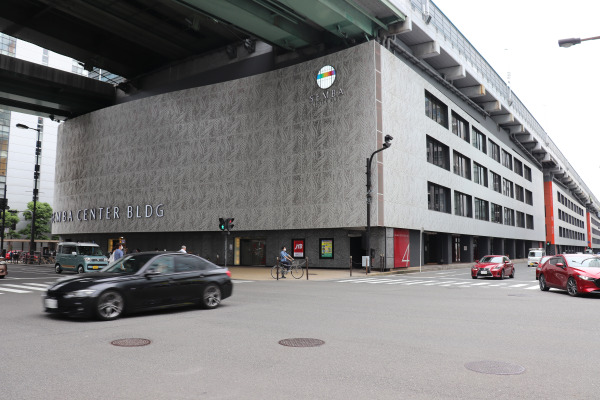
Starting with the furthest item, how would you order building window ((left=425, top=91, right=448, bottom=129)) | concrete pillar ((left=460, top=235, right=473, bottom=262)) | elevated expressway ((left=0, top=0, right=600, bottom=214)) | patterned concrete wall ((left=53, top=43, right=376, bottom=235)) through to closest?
1. concrete pillar ((left=460, top=235, right=473, bottom=262))
2. building window ((left=425, top=91, right=448, bottom=129))
3. patterned concrete wall ((left=53, top=43, right=376, bottom=235))
4. elevated expressway ((left=0, top=0, right=600, bottom=214))

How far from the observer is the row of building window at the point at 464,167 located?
4366 centimetres

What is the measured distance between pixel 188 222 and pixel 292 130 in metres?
14.1

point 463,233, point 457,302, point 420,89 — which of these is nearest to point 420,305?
point 457,302

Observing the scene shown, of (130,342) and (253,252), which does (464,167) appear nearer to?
(253,252)

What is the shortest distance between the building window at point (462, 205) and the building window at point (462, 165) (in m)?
2.14

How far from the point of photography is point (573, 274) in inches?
633

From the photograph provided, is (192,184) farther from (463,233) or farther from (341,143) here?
(463,233)

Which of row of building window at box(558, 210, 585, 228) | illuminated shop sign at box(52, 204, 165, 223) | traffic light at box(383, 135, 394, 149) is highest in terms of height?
row of building window at box(558, 210, 585, 228)

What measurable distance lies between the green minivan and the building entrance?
1432 centimetres

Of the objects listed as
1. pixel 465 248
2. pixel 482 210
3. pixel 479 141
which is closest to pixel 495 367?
pixel 465 248

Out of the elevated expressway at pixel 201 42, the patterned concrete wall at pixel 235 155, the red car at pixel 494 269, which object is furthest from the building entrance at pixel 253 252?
the red car at pixel 494 269

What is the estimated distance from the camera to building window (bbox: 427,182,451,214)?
4225 cm

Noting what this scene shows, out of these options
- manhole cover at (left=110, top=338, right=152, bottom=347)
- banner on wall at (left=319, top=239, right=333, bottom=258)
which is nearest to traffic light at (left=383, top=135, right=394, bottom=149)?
banner on wall at (left=319, top=239, right=333, bottom=258)

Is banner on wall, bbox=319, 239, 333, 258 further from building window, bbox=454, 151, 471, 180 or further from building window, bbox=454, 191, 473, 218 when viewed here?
building window, bbox=454, 151, 471, 180
